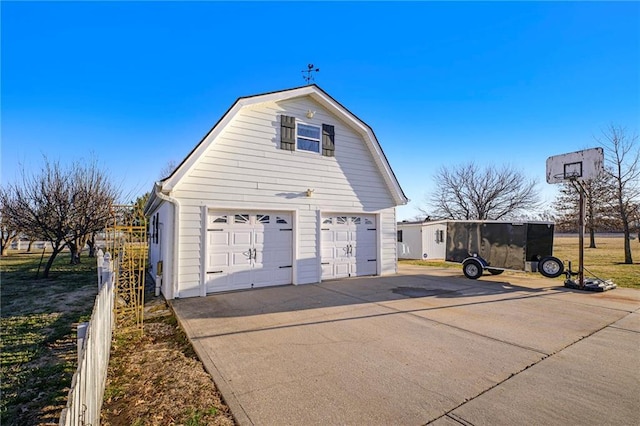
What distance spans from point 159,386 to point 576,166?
38.5ft

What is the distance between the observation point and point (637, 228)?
1692cm

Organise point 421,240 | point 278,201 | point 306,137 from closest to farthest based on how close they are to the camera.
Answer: point 278,201 → point 306,137 → point 421,240

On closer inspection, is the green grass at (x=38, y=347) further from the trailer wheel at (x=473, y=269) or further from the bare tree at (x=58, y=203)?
the trailer wheel at (x=473, y=269)

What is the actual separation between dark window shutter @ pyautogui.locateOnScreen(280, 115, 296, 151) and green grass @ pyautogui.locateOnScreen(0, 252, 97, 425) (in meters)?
6.40

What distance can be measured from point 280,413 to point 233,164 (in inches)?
258

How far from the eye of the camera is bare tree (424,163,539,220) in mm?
25734

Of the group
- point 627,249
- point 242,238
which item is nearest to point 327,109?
point 242,238

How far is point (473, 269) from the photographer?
10.3 metres

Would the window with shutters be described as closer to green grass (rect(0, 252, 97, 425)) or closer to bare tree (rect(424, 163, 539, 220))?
green grass (rect(0, 252, 97, 425))

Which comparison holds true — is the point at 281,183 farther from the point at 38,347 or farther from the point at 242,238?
the point at 38,347

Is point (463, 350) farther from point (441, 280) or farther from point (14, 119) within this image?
point (14, 119)

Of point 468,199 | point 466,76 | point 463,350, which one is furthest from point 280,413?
point 468,199

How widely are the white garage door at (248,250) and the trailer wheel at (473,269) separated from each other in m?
6.45

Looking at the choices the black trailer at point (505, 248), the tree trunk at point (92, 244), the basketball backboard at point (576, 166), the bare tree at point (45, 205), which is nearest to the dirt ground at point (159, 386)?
the black trailer at point (505, 248)
